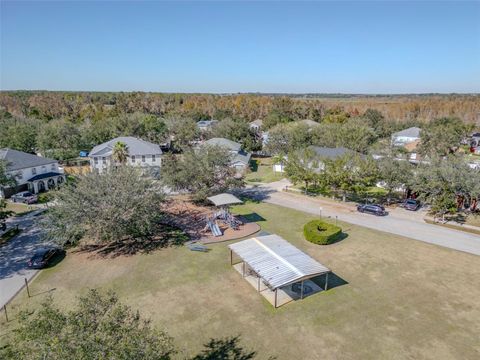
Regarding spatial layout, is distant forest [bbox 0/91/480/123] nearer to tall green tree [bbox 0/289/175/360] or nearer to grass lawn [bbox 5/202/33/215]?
grass lawn [bbox 5/202/33/215]

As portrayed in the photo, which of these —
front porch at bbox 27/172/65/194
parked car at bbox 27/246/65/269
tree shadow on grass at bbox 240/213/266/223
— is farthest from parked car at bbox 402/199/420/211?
front porch at bbox 27/172/65/194

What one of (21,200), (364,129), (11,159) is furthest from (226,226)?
(364,129)

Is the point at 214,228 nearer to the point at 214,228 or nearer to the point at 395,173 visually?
the point at 214,228

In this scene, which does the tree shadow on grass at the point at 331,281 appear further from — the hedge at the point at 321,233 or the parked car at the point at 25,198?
the parked car at the point at 25,198

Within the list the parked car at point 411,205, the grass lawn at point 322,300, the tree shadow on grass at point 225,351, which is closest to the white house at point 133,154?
the grass lawn at point 322,300

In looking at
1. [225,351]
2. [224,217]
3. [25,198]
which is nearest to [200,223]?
[224,217]
